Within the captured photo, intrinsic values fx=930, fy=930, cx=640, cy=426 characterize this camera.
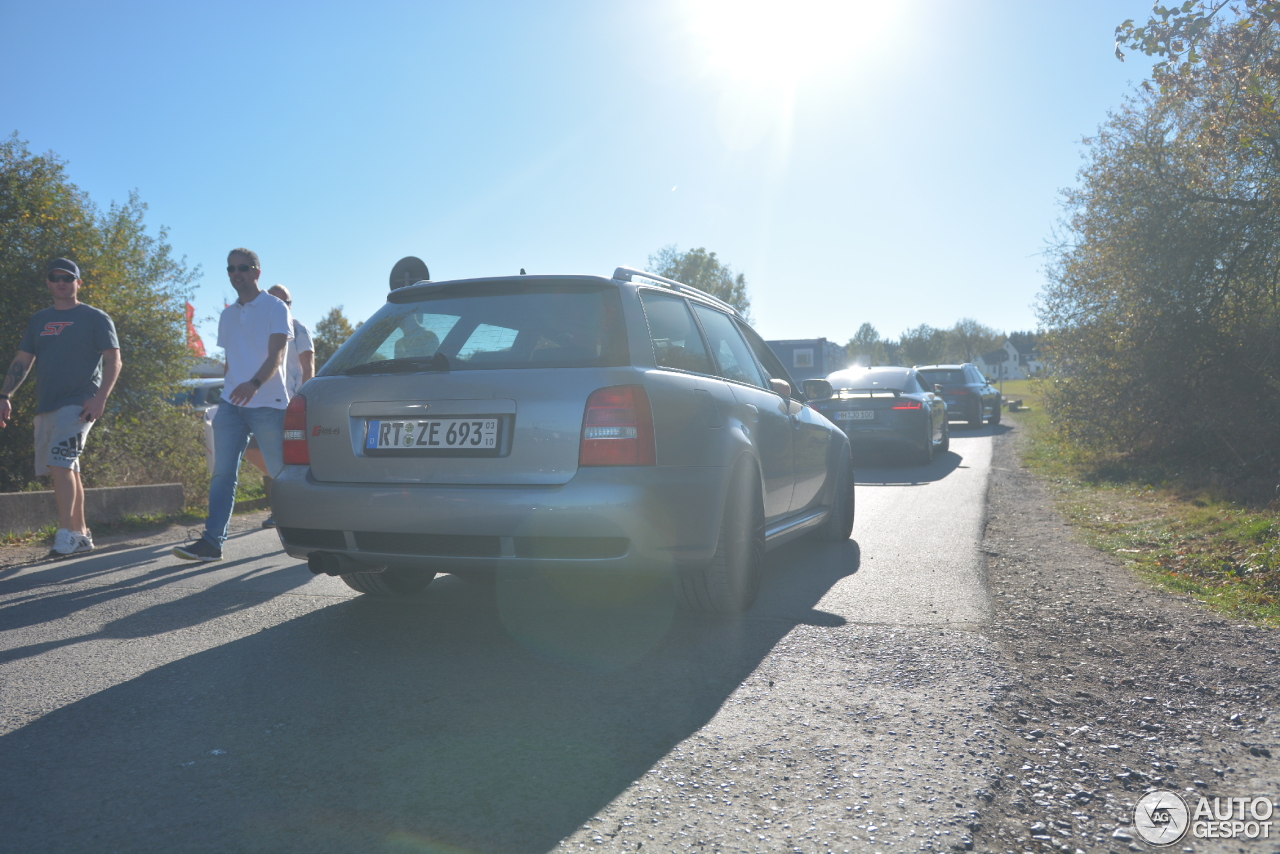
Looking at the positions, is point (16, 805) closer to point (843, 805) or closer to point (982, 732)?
point (843, 805)

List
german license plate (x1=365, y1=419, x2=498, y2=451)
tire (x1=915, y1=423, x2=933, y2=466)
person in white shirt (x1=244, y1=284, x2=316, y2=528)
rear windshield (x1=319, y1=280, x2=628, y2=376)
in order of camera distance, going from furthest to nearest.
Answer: tire (x1=915, y1=423, x2=933, y2=466)
person in white shirt (x1=244, y1=284, x2=316, y2=528)
rear windshield (x1=319, y1=280, x2=628, y2=376)
german license plate (x1=365, y1=419, x2=498, y2=451)

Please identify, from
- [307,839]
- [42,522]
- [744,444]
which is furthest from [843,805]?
[42,522]

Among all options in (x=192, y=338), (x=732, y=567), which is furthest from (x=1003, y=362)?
(x=732, y=567)

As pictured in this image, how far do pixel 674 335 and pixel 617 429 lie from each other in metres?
0.97

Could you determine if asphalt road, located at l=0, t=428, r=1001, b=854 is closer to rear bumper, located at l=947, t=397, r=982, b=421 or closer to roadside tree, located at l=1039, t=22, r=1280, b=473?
roadside tree, located at l=1039, t=22, r=1280, b=473

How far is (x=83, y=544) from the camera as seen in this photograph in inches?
258

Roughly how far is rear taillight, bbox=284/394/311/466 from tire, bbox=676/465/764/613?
1.80m

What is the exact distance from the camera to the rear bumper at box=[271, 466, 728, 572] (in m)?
3.64

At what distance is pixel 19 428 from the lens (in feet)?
28.9

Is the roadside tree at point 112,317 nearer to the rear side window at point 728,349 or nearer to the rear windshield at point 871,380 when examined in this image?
the rear side window at point 728,349

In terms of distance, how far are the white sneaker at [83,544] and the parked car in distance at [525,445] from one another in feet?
10.6

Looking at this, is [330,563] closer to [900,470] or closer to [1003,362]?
[900,470]

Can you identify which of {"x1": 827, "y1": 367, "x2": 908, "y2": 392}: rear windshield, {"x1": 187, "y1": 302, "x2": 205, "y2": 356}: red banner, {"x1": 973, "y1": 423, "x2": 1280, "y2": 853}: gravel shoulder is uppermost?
{"x1": 187, "y1": 302, "x2": 205, "y2": 356}: red banner

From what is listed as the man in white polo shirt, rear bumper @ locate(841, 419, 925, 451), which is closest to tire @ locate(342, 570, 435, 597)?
the man in white polo shirt
